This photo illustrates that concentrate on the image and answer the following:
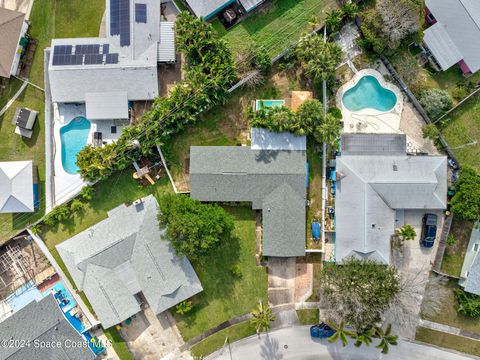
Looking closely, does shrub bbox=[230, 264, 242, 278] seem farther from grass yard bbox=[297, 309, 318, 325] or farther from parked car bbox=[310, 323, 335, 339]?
parked car bbox=[310, 323, 335, 339]

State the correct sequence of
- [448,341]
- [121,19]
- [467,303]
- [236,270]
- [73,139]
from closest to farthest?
1. [121,19]
2. [467,303]
3. [236,270]
4. [448,341]
5. [73,139]

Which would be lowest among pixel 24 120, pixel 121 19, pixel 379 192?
pixel 379 192

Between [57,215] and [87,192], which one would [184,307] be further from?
[57,215]

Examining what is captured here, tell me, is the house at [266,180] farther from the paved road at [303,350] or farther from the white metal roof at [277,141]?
the paved road at [303,350]

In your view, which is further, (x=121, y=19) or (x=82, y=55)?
(x=82, y=55)

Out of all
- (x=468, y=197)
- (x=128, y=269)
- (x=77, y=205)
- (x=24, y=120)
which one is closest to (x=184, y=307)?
(x=128, y=269)

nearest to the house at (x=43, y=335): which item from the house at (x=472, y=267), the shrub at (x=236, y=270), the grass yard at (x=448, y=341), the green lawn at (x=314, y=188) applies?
the shrub at (x=236, y=270)
